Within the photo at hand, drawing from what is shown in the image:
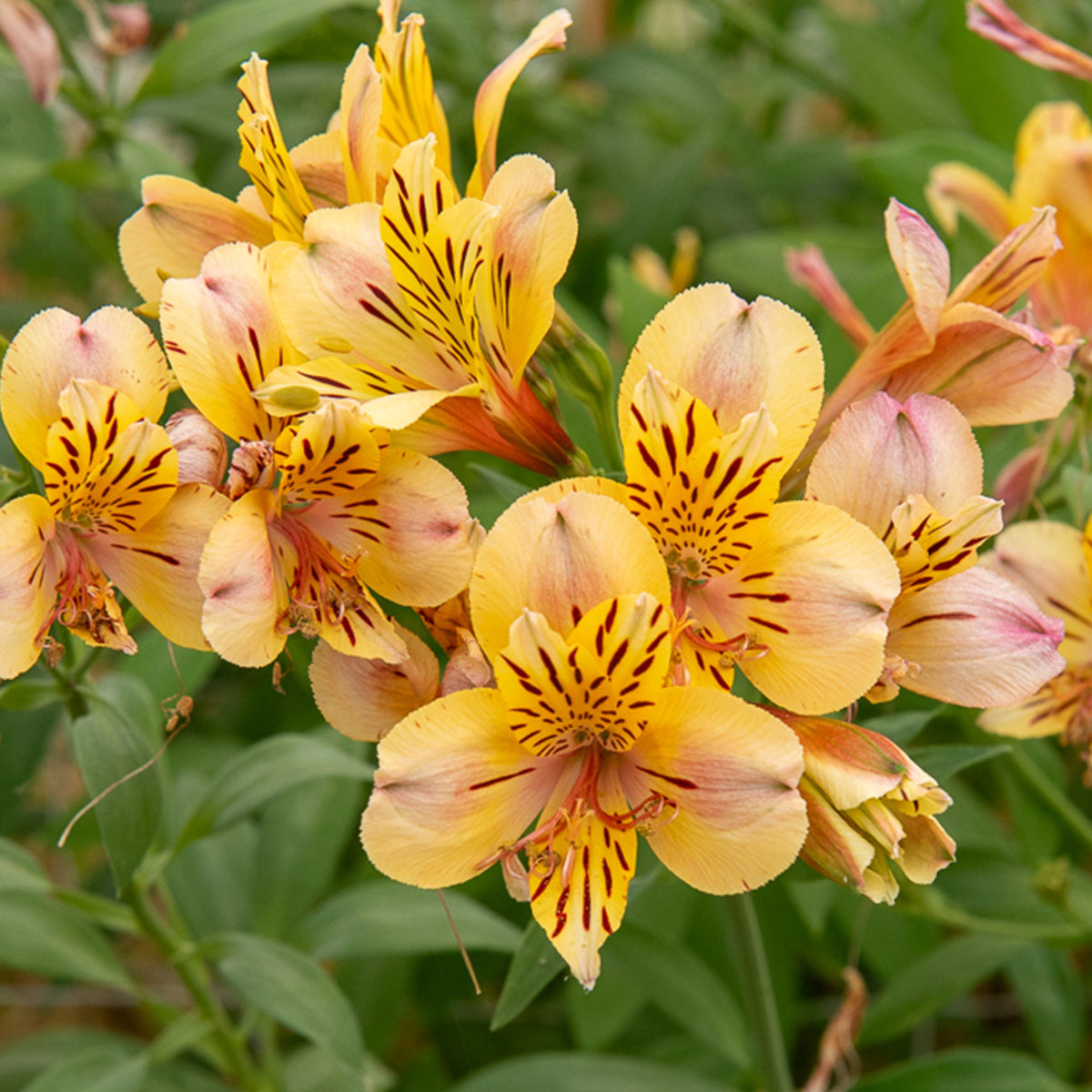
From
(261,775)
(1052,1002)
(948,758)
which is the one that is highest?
(948,758)

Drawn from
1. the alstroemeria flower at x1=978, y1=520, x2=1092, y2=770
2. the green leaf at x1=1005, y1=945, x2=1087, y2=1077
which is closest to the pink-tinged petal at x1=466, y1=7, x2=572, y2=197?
the alstroemeria flower at x1=978, y1=520, x2=1092, y2=770

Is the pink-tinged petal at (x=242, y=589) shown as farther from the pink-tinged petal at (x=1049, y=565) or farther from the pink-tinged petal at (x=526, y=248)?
the pink-tinged petal at (x=1049, y=565)

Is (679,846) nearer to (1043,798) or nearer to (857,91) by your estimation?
(1043,798)

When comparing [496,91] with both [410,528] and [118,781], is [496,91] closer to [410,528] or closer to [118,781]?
[410,528]

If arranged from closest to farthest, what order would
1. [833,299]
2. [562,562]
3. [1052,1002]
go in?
1. [562,562]
2. [833,299]
3. [1052,1002]

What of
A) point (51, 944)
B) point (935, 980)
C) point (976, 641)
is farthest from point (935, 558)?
point (51, 944)

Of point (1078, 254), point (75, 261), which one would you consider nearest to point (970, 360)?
point (1078, 254)

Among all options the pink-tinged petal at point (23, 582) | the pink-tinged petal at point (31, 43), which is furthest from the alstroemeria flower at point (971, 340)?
the pink-tinged petal at point (31, 43)
